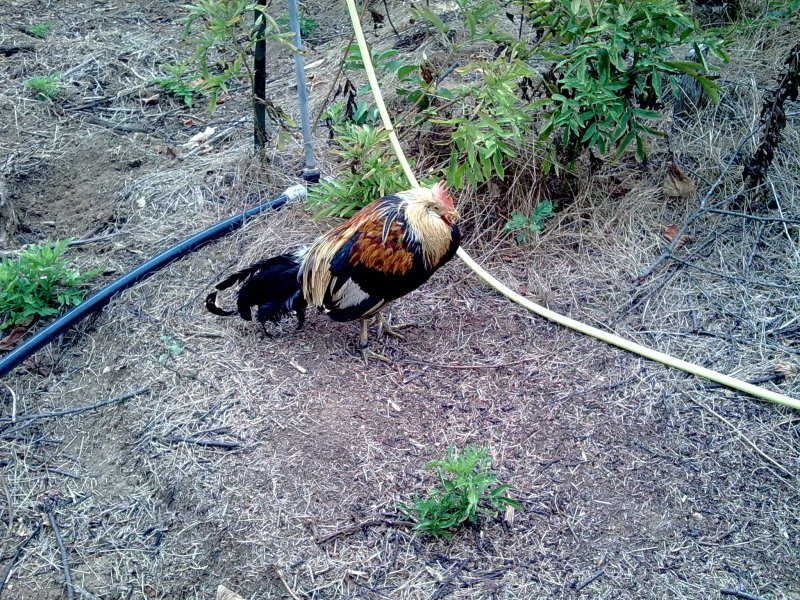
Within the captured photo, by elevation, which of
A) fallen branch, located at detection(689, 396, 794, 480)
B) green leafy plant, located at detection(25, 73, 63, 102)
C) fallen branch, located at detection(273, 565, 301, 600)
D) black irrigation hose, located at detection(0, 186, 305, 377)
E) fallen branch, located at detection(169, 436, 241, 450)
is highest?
green leafy plant, located at detection(25, 73, 63, 102)

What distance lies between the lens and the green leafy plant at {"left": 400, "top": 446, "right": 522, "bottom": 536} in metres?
2.62

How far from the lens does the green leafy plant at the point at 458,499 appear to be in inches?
103

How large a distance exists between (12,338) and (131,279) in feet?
2.40

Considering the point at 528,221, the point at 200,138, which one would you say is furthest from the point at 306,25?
the point at 528,221

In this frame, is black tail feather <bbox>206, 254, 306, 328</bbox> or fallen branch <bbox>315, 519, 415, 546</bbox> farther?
black tail feather <bbox>206, 254, 306, 328</bbox>

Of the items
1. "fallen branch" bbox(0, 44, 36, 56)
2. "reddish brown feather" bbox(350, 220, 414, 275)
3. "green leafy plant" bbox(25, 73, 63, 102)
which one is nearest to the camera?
"reddish brown feather" bbox(350, 220, 414, 275)

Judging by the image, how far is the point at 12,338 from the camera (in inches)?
150

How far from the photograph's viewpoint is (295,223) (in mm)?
4395

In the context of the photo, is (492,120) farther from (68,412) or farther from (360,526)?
(68,412)

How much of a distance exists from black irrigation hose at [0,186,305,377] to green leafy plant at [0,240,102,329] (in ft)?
0.47

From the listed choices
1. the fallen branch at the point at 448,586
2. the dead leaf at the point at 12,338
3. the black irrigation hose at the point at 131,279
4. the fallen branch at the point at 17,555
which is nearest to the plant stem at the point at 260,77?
the black irrigation hose at the point at 131,279

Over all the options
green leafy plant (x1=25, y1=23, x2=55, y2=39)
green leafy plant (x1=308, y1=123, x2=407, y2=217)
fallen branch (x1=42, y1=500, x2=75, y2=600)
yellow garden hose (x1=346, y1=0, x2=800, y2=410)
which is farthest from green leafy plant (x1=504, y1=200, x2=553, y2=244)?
green leafy plant (x1=25, y1=23, x2=55, y2=39)

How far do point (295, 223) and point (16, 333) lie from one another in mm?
1793

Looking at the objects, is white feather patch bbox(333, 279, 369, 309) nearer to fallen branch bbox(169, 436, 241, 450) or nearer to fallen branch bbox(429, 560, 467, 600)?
fallen branch bbox(169, 436, 241, 450)
